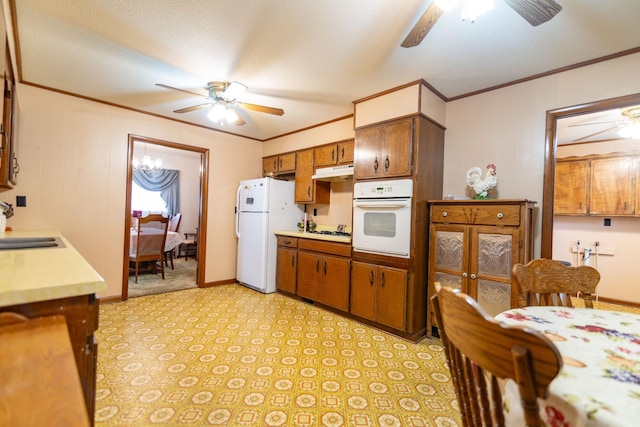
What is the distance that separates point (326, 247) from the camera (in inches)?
136

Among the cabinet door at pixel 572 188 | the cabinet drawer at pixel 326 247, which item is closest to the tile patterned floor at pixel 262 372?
the cabinet drawer at pixel 326 247

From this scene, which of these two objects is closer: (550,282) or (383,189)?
(550,282)

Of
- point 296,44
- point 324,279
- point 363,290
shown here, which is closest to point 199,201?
point 324,279

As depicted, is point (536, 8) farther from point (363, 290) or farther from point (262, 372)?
point (262, 372)

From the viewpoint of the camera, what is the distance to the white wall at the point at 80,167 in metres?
3.03

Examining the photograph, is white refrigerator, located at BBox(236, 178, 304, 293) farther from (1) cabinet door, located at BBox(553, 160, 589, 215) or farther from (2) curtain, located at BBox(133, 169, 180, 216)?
(1) cabinet door, located at BBox(553, 160, 589, 215)

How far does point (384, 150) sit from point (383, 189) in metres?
0.40

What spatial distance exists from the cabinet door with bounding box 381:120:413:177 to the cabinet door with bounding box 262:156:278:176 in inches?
86.9

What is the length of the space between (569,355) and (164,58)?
3091 millimetres

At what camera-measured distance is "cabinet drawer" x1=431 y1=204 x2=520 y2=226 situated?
2.28 meters

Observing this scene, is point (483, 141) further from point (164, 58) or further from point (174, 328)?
point (174, 328)

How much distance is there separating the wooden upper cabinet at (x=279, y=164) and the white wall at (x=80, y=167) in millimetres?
1211

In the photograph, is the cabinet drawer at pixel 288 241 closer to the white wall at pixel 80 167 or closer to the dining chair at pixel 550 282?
the white wall at pixel 80 167

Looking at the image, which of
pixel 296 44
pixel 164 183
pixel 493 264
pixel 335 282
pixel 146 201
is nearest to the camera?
pixel 296 44
